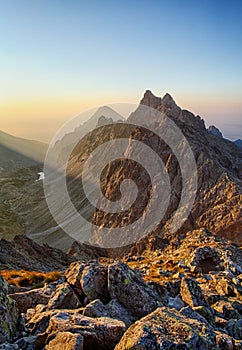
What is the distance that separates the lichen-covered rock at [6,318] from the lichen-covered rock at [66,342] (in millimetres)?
1565

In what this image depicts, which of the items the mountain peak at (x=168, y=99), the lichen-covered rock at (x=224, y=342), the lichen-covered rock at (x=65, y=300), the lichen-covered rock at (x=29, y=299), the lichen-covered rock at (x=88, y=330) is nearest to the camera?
the lichen-covered rock at (x=224, y=342)

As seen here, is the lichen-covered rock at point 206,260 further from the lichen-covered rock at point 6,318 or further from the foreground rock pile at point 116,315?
the lichen-covered rock at point 6,318

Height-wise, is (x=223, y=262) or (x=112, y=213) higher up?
(x=223, y=262)

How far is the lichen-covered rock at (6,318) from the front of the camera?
981 cm

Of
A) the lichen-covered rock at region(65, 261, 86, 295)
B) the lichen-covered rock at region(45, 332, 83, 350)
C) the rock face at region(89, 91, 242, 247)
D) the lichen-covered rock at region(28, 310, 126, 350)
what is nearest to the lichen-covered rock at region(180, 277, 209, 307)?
the lichen-covered rock at region(65, 261, 86, 295)

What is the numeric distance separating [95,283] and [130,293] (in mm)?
1711

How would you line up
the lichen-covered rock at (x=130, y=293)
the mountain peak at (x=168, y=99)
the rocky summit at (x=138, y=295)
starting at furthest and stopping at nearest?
the mountain peak at (x=168, y=99)
the lichen-covered rock at (x=130, y=293)
the rocky summit at (x=138, y=295)

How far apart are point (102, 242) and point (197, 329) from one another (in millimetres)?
78060

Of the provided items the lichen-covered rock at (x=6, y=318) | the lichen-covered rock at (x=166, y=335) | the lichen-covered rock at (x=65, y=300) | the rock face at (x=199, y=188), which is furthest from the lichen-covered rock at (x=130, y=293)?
the rock face at (x=199, y=188)

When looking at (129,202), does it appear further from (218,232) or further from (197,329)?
(197,329)

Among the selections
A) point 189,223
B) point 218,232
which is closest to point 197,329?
point 218,232

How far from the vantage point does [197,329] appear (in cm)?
880

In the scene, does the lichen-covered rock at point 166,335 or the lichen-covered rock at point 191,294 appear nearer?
the lichen-covered rock at point 166,335

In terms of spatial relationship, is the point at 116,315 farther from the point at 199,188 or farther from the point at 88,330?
the point at 199,188
